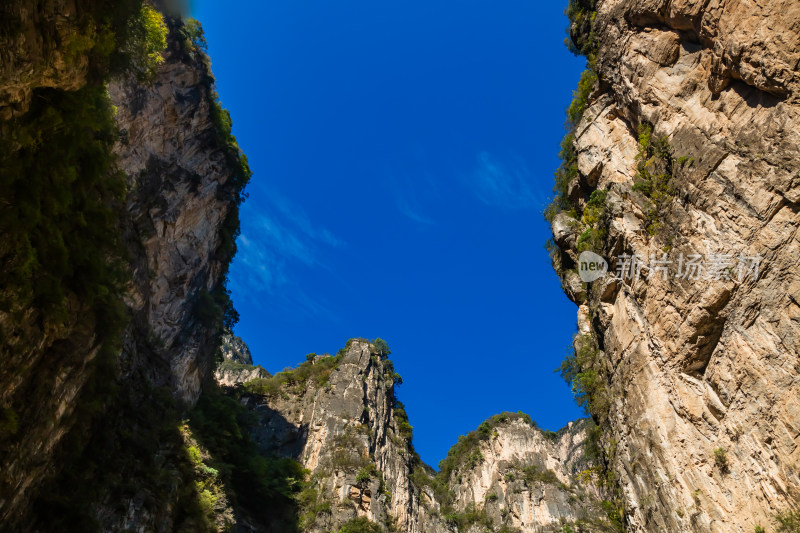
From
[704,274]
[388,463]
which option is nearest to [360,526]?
[388,463]

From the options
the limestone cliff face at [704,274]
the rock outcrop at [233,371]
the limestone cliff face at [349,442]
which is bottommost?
the limestone cliff face at [704,274]

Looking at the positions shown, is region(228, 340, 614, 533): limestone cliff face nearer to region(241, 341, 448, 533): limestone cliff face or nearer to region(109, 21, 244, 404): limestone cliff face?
region(241, 341, 448, 533): limestone cliff face

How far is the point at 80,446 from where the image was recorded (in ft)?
45.1

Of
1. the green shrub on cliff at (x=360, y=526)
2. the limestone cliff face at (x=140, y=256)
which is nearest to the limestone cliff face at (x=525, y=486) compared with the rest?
the green shrub on cliff at (x=360, y=526)

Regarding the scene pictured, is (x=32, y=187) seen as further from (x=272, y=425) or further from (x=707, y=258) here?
(x=272, y=425)

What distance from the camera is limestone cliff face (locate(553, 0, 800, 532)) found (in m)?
10.7

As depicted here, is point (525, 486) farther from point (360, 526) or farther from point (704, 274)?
point (704, 274)

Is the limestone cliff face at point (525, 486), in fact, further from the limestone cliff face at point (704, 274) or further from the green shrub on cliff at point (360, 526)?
the limestone cliff face at point (704, 274)

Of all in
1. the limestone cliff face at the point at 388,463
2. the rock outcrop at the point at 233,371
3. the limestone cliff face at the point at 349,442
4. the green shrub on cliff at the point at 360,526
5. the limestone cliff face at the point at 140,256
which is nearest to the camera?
the limestone cliff face at the point at 140,256

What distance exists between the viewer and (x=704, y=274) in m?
12.5

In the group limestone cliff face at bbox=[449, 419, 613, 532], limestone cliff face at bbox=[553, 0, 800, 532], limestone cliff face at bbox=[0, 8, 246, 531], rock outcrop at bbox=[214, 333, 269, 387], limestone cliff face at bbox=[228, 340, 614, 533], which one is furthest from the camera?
rock outcrop at bbox=[214, 333, 269, 387]

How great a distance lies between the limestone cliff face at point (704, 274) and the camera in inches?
420

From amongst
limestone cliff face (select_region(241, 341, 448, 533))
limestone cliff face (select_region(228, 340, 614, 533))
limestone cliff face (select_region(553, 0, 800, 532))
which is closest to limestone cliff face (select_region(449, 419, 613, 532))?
limestone cliff face (select_region(228, 340, 614, 533))

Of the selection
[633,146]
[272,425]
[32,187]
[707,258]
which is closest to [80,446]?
[32,187]
